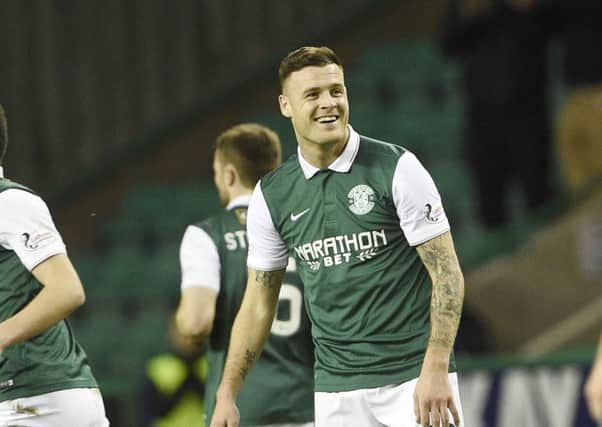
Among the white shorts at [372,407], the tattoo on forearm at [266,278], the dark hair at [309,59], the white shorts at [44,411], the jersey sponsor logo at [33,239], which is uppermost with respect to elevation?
the dark hair at [309,59]

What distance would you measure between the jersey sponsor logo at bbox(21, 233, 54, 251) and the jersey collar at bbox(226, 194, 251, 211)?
1.06 m

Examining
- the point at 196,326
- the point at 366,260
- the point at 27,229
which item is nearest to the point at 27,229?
the point at 27,229

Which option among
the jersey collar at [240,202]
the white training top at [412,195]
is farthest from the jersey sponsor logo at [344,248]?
the jersey collar at [240,202]

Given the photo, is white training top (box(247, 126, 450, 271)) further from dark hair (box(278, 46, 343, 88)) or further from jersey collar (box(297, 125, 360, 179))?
dark hair (box(278, 46, 343, 88))

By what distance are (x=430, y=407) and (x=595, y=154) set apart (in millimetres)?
5638

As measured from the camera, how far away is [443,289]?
417 cm

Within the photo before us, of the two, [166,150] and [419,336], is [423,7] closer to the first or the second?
[166,150]

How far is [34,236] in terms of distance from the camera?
4.27 meters

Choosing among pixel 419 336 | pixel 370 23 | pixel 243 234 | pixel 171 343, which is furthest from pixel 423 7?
pixel 419 336

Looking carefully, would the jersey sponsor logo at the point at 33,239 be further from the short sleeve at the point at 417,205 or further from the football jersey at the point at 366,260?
the short sleeve at the point at 417,205

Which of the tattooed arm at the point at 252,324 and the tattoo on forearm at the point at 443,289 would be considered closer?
the tattoo on forearm at the point at 443,289

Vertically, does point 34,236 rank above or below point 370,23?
below

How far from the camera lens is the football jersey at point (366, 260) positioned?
428cm

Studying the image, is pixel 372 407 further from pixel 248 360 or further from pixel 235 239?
pixel 235 239
